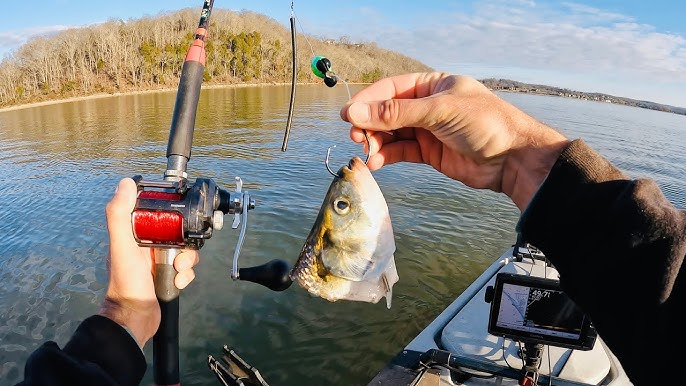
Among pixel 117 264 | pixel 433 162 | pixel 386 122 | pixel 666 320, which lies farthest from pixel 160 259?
pixel 666 320

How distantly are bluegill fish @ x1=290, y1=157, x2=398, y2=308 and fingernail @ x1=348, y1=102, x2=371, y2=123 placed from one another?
271 mm

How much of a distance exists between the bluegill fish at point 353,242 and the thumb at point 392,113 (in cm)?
28

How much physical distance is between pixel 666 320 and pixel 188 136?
278 cm

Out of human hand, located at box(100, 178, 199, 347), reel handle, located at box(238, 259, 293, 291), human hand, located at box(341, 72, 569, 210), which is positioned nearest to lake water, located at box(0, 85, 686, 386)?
human hand, located at box(100, 178, 199, 347)

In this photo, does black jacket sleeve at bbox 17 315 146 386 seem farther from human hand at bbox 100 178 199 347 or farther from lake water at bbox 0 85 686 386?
lake water at bbox 0 85 686 386

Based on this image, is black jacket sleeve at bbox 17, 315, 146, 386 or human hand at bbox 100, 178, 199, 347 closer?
black jacket sleeve at bbox 17, 315, 146, 386

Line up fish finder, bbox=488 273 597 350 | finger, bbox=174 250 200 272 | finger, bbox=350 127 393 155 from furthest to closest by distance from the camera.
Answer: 1. fish finder, bbox=488 273 597 350
2. finger, bbox=350 127 393 155
3. finger, bbox=174 250 200 272

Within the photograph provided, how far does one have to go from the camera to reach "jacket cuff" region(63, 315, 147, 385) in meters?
2.19

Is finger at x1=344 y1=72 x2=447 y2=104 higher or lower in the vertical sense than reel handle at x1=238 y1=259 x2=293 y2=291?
higher

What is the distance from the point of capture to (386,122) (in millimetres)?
2490

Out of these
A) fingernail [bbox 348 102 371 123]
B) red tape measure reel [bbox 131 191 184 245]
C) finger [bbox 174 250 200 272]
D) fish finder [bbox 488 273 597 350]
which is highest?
fingernail [bbox 348 102 371 123]

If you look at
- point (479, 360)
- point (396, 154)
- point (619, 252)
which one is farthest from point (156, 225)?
point (479, 360)

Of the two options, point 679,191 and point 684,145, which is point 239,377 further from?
point 684,145

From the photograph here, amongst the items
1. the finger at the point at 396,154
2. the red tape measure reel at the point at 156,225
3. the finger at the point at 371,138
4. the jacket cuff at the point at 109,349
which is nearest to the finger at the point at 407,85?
the finger at the point at 371,138
